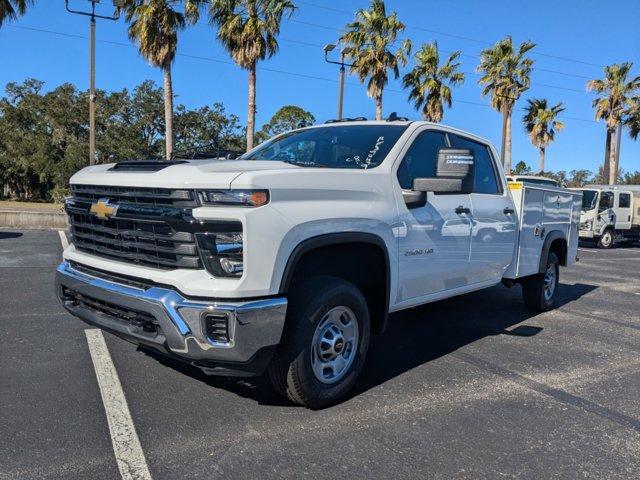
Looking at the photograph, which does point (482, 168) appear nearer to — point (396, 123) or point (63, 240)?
point (396, 123)

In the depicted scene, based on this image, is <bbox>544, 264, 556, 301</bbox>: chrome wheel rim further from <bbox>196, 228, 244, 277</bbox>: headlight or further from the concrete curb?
the concrete curb

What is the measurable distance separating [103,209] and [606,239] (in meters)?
20.7

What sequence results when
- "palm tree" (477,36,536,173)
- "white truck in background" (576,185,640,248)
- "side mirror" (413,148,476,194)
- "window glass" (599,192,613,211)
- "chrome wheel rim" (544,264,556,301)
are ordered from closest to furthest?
"side mirror" (413,148,476,194), "chrome wheel rim" (544,264,556,301), "white truck in background" (576,185,640,248), "window glass" (599,192,613,211), "palm tree" (477,36,536,173)

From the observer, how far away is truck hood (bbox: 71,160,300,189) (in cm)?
310

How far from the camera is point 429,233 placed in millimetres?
4383

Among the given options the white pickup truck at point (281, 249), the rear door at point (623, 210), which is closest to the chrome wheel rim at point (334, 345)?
the white pickup truck at point (281, 249)

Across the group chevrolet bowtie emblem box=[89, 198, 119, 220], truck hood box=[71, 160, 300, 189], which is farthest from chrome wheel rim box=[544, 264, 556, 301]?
chevrolet bowtie emblem box=[89, 198, 119, 220]

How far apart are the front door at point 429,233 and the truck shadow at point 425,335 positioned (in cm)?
70

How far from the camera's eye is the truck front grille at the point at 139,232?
10.4 ft

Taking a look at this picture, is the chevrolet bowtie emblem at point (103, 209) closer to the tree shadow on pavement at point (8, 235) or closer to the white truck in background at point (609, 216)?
the tree shadow on pavement at point (8, 235)

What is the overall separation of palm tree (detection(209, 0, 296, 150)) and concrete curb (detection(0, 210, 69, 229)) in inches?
343

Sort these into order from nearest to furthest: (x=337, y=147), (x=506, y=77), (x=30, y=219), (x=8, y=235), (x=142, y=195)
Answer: (x=142, y=195)
(x=337, y=147)
(x=8, y=235)
(x=30, y=219)
(x=506, y=77)

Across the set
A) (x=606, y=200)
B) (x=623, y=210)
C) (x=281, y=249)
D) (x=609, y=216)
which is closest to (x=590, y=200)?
(x=606, y=200)

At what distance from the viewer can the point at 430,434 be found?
135 inches
